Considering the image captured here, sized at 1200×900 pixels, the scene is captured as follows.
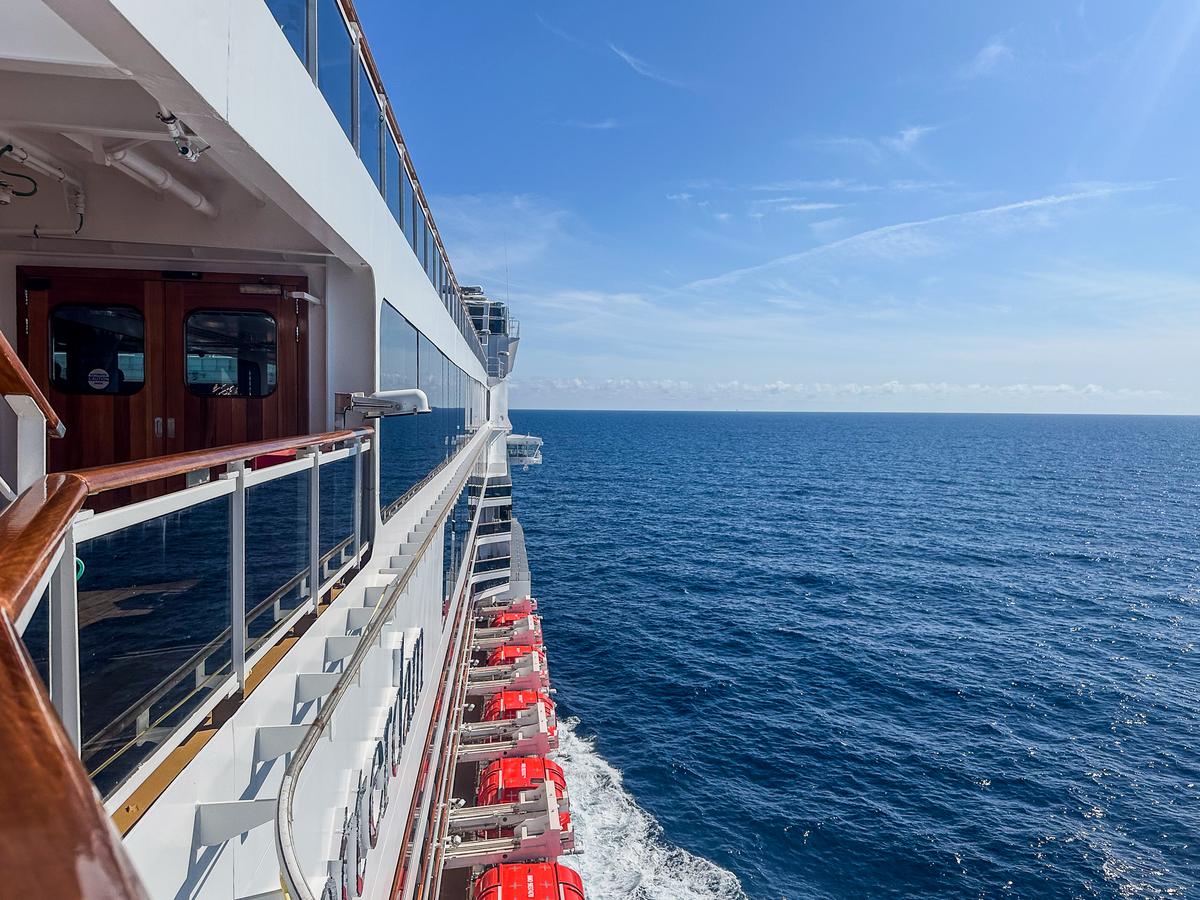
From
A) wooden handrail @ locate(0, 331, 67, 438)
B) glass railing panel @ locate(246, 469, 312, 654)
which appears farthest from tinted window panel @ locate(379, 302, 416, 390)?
wooden handrail @ locate(0, 331, 67, 438)

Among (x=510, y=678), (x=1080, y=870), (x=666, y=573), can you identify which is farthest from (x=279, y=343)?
(x=666, y=573)

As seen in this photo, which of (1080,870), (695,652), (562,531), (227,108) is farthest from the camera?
(562,531)

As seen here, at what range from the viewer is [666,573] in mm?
35312

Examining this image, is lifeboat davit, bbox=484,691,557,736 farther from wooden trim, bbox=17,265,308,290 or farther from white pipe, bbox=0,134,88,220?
white pipe, bbox=0,134,88,220

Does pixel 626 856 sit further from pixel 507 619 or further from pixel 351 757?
pixel 351 757

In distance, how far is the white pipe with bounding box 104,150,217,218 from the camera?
425cm

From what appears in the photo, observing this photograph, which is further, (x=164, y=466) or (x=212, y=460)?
(x=212, y=460)

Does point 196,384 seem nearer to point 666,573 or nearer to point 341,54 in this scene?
point 341,54

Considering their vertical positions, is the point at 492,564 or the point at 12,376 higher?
the point at 12,376

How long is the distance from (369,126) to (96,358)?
121 inches

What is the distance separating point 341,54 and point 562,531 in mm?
40617

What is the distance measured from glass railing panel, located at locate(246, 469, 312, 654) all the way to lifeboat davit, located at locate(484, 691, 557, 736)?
1491 centimetres

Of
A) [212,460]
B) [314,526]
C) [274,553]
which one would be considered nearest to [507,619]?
[314,526]

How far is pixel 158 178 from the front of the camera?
459 cm
